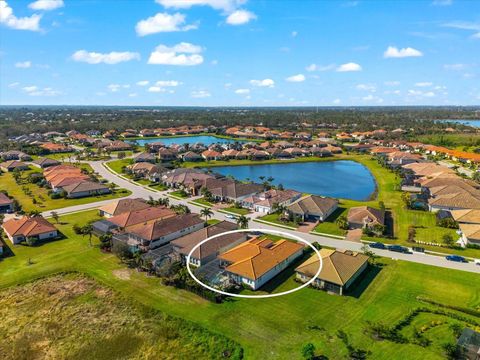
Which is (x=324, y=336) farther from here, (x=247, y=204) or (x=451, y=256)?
(x=247, y=204)

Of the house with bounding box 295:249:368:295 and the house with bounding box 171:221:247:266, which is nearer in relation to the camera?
the house with bounding box 295:249:368:295

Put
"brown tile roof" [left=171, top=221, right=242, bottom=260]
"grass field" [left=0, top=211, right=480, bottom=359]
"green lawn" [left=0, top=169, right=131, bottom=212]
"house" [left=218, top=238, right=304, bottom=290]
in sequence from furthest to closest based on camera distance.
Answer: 1. "green lawn" [left=0, top=169, right=131, bottom=212]
2. "brown tile roof" [left=171, top=221, right=242, bottom=260]
3. "house" [left=218, top=238, right=304, bottom=290]
4. "grass field" [left=0, top=211, right=480, bottom=359]

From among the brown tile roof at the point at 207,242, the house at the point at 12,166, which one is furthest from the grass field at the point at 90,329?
the house at the point at 12,166

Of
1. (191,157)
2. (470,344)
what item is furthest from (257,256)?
(191,157)

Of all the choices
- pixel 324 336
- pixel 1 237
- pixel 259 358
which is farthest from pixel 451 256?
pixel 1 237

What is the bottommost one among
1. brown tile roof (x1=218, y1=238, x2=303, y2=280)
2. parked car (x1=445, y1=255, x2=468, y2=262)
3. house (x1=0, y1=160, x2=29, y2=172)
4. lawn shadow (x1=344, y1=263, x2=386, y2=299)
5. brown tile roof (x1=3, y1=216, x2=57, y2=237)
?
lawn shadow (x1=344, y1=263, x2=386, y2=299)

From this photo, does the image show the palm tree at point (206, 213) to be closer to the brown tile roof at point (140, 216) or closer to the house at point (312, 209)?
the brown tile roof at point (140, 216)

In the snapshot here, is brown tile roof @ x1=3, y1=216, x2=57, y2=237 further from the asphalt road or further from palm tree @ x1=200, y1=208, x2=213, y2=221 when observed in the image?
palm tree @ x1=200, y1=208, x2=213, y2=221

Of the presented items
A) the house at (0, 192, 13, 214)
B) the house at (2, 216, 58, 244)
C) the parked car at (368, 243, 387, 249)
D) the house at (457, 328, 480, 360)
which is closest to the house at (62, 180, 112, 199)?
the house at (0, 192, 13, 214)
